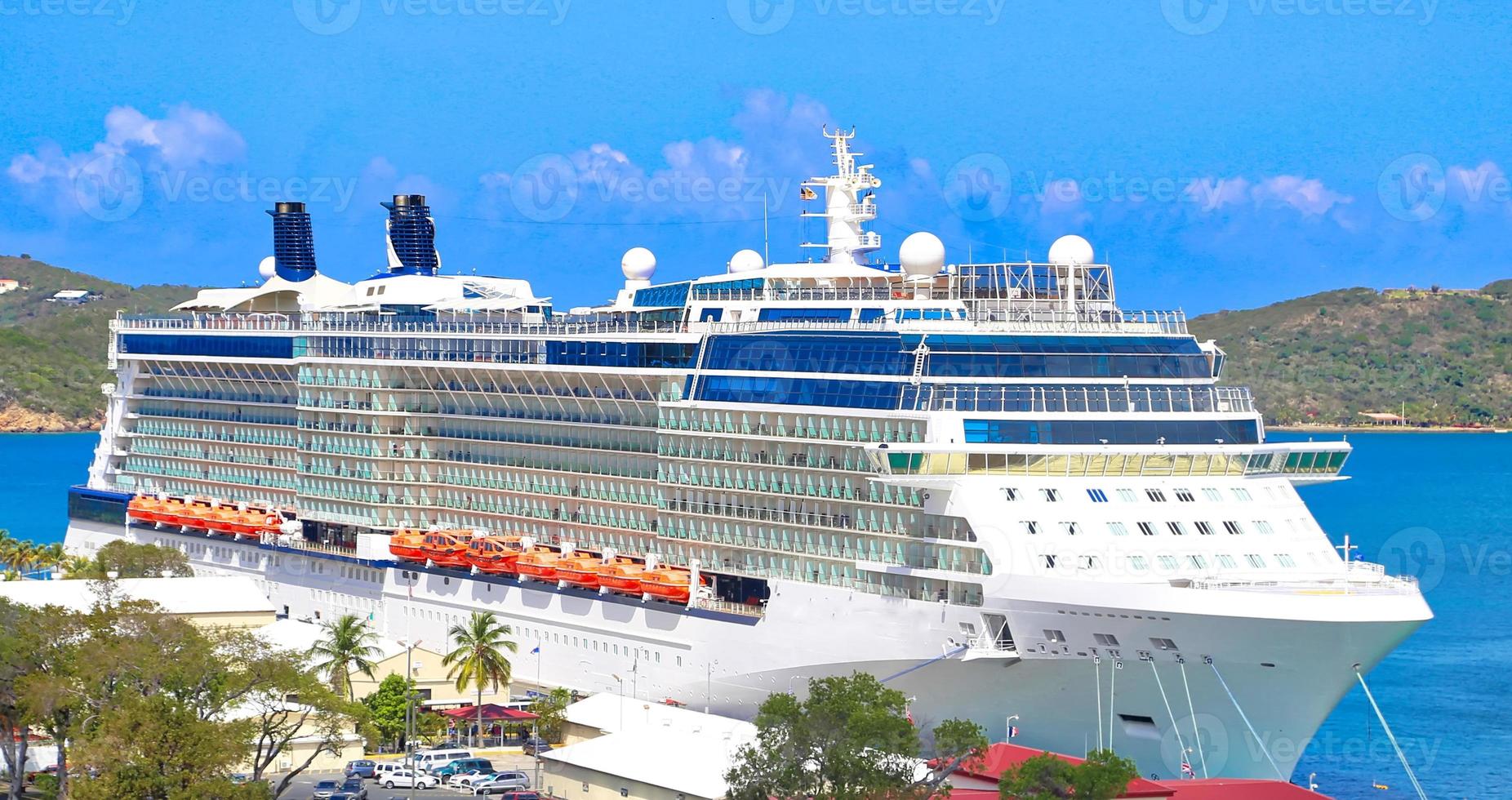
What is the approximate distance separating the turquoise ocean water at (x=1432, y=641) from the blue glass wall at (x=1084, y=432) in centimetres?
677

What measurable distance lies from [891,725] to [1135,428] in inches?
430

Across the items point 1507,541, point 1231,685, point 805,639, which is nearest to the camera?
point 1231,685

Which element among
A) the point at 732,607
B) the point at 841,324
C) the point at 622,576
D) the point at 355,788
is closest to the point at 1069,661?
the point at 732,607

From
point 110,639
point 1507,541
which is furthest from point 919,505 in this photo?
point 1507,541

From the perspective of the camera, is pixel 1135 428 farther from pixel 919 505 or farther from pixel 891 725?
pixel 891 725

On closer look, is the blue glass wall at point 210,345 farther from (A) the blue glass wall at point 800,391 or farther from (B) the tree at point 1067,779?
(B) the tree at point 1067,779

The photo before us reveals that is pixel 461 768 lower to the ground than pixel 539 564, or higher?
lower

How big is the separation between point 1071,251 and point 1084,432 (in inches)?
339

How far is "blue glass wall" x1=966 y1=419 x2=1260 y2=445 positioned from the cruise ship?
2.6 inches

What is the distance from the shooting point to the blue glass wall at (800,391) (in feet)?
159

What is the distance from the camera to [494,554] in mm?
60062

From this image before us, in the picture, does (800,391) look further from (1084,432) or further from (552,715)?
(552,715)

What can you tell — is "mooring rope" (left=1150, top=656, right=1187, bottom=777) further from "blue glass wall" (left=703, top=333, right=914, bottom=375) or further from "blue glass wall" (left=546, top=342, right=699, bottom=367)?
"blue glass wall" (left=546, top=342, right=699, bottom=367)

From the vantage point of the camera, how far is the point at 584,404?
59594 mm
